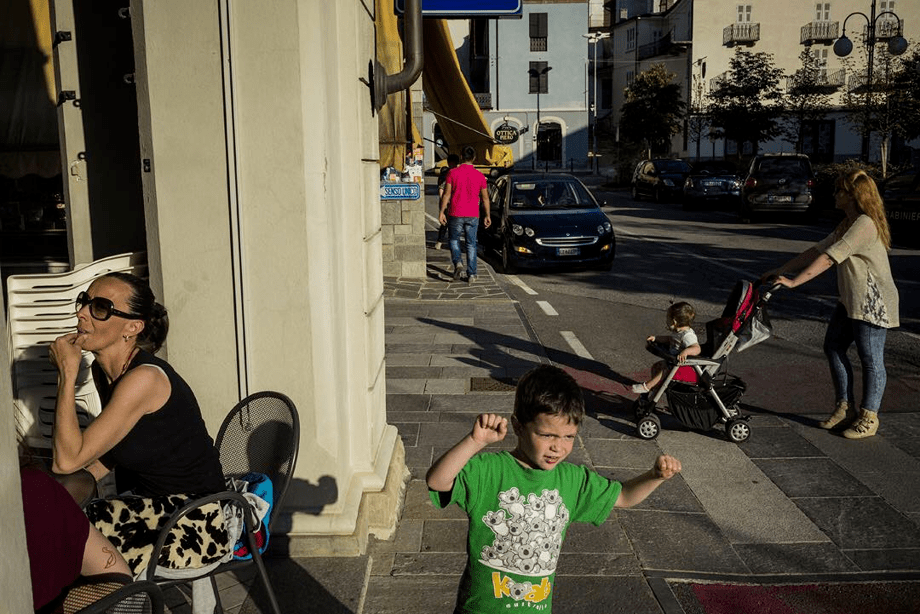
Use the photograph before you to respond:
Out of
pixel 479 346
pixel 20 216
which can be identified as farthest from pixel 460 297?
pixel 20 216

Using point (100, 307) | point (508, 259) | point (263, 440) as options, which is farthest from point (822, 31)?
point (100, 307)

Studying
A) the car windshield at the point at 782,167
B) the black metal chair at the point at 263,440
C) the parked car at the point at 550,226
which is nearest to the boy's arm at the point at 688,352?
the black metal chair at the point at 263,440

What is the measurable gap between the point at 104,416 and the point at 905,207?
57.2ft

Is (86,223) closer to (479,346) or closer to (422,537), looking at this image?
(422,537)

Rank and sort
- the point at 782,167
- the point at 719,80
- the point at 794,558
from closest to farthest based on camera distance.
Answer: the point at 794,558
the point at 782,167
the point at 719,80

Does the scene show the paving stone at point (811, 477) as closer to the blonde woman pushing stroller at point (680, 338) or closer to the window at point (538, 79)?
the blonde woman pushing stroller at point (680, 338)

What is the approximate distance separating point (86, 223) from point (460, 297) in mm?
7700

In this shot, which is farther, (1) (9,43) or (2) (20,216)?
(2) (20,216)

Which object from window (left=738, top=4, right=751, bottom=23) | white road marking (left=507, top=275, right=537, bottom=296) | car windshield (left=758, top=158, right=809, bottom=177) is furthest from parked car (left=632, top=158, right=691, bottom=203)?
window (left=738, top=4, right=751, bottom=23)

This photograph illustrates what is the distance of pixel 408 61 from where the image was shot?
4570 millimetres

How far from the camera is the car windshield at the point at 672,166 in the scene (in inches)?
1266

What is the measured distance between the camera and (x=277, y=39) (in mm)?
3814

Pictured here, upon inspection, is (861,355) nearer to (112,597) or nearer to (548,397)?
(548,397)

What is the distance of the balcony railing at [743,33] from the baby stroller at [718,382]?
57.9 meters
